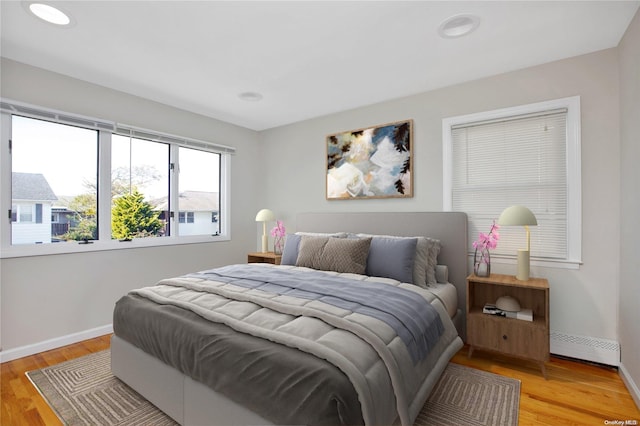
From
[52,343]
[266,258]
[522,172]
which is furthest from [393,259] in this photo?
[52,343]

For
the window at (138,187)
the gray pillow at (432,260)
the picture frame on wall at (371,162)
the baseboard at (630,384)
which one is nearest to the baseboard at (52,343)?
the window at (138,187)

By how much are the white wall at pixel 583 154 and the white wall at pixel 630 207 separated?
104mm

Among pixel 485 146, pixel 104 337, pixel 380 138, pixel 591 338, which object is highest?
pixel 380 138

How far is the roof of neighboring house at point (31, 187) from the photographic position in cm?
268

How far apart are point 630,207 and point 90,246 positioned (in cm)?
451

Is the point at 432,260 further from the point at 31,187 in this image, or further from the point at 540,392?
the point at 31,187

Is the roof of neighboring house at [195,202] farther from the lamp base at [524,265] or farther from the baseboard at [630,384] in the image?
the baseboard at [630,384]

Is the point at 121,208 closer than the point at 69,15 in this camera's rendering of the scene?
No

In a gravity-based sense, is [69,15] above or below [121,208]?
above

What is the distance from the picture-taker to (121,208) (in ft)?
11.0

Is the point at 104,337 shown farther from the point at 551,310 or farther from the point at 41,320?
the point at 551,310

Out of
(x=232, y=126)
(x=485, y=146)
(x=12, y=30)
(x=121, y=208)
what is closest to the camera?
(x=12, y=30)

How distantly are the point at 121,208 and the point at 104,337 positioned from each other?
1.31 meters

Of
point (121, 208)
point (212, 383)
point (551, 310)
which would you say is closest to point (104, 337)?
point (121, 208)
